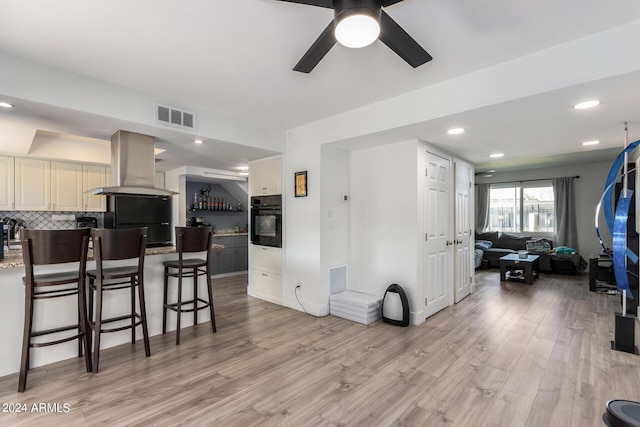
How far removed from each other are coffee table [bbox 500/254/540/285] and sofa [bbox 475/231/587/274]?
0.82 metres

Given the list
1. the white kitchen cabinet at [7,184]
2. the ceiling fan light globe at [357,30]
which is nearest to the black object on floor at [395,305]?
the ceiling fan light globe at [357,30]

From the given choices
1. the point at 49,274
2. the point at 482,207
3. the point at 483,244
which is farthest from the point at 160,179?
the point at 482,207

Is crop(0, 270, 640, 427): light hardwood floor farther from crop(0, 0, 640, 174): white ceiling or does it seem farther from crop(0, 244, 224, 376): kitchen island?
crop(0, 0, 640, 174): white ceiling

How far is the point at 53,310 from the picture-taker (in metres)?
2.64

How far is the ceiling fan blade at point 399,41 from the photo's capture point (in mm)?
1548

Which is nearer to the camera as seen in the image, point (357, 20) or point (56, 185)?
point (357, 20)

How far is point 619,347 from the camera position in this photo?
9.39 ft

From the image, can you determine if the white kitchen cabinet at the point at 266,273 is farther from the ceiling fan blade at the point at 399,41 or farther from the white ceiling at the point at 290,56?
the ceiling fan blade at the point at 399,41

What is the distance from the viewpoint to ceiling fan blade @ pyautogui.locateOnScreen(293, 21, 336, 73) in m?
1.61

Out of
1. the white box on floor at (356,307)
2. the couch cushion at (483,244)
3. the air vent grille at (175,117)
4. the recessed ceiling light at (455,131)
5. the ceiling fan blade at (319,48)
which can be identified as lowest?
the white box on floor at (356,307)

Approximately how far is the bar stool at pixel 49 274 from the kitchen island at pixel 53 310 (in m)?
0.13

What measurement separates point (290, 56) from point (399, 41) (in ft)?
3.15

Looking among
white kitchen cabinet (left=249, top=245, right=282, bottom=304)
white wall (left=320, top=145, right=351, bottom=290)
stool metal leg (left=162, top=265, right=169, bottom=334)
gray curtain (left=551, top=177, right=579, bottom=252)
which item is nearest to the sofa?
gray curtain (left=551, top=177, right=579, bottom=252)

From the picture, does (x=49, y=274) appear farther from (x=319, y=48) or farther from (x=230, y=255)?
(x=230, y=255)
